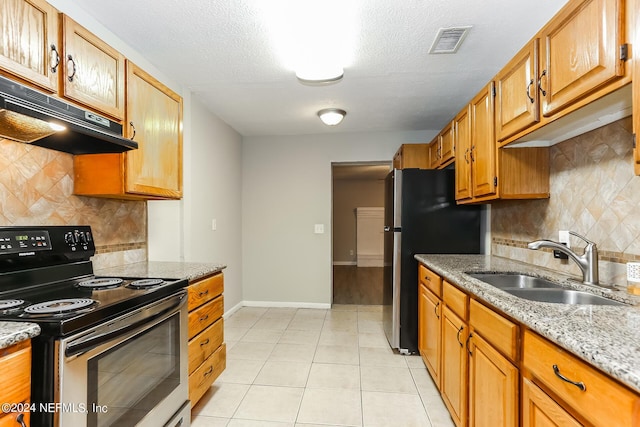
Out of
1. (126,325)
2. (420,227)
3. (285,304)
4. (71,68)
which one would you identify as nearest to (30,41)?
(71,68)

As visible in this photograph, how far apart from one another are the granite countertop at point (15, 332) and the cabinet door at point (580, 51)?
202 centimetres

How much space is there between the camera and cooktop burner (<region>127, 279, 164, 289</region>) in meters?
1.57

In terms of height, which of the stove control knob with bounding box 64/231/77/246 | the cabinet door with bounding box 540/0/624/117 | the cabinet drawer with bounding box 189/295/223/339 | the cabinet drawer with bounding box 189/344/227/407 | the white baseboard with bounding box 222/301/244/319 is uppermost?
the cabinet door with bounding box 540/0/624/117

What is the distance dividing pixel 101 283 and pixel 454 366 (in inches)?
75.4

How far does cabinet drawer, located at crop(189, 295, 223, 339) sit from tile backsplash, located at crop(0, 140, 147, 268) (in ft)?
2.39

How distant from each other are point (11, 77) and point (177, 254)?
5.99 feet

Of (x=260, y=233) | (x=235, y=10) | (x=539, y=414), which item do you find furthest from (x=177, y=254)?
(x=539, y=414)

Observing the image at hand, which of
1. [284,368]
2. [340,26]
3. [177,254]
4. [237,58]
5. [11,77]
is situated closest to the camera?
[11,77]

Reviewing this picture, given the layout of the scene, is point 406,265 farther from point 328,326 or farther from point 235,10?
point 235,10

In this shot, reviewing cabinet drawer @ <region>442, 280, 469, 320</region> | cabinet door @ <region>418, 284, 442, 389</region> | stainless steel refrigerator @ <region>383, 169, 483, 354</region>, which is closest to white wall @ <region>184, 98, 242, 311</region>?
stainless steel refrigerator @ <region>383, 169, 483, 354</region>

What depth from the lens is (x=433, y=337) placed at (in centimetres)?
227

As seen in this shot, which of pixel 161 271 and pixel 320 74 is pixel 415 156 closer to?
pixel 320 74

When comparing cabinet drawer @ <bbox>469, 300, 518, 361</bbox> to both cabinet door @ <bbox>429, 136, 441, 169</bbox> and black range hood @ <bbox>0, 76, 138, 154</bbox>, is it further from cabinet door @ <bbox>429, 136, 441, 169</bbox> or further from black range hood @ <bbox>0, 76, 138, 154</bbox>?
cabinet door @ <bbox>429, 136, 441, 169</bbox>

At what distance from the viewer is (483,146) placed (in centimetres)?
220
